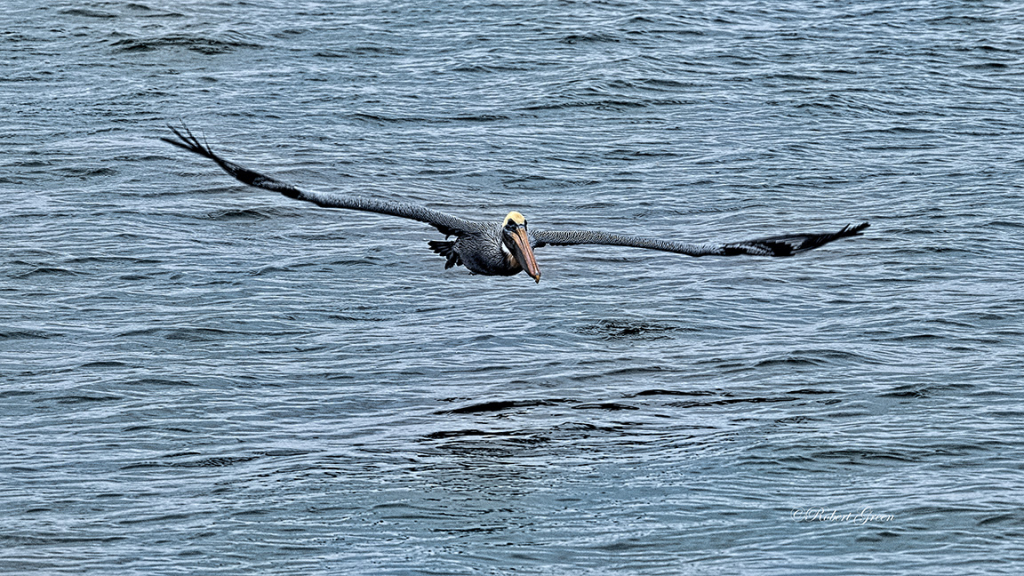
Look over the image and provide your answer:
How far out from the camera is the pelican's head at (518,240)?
1791cm

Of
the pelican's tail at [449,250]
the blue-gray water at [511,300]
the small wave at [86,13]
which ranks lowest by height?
the blue-gray water at [511,300]


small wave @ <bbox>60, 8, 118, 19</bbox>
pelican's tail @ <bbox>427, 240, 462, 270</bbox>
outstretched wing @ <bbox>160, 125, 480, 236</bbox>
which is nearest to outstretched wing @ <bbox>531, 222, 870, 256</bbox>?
outstretched wing @ <bbox>160, 125, 480, 236</bbox>

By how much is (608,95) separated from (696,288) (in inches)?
414

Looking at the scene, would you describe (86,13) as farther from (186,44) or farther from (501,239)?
(501,239)

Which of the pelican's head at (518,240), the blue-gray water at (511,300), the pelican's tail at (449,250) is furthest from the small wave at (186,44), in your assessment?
the pelican's head at (518,240)

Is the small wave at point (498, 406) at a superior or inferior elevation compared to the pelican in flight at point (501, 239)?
inferior

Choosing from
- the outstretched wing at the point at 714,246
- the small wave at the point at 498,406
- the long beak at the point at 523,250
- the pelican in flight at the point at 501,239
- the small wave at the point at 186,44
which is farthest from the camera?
the small wave at the point at 186,44

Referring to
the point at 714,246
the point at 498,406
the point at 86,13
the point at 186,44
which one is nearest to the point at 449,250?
the point at 498,406

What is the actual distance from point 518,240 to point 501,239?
72 centimetres

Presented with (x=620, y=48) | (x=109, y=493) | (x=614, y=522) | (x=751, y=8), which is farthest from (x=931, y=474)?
(x=751, y=8)

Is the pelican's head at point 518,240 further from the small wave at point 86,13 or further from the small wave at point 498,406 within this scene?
the small wave at point 86,13

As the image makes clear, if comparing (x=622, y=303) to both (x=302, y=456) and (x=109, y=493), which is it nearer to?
(x=302, y=456)

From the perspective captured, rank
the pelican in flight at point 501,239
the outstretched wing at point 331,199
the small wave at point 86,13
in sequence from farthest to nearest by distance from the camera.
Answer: the small wave at point 86,13
the pelican in flight at point 501,239
the outstretched wing at point 331,199

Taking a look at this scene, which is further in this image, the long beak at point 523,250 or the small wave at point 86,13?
the small wave at point 86,13
